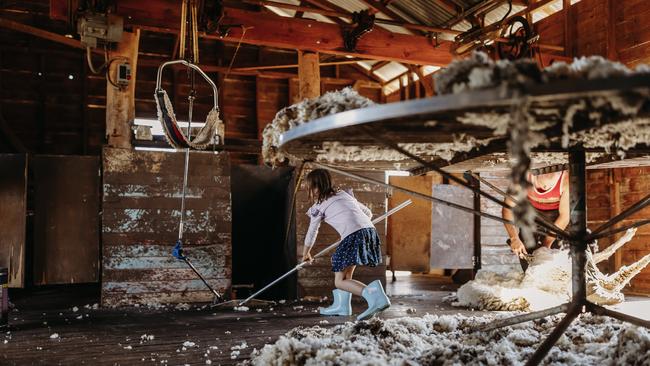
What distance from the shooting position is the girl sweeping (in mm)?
4281

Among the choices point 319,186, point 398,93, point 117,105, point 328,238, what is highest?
point 398,93

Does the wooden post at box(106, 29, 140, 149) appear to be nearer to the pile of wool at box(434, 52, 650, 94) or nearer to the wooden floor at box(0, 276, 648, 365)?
the wooden floor at box(0, 276, 648, 365)

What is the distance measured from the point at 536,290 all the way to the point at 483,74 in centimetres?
396

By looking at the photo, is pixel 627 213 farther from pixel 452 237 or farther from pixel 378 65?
pixel 378 65

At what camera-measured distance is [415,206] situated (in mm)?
9508

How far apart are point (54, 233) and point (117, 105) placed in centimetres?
155

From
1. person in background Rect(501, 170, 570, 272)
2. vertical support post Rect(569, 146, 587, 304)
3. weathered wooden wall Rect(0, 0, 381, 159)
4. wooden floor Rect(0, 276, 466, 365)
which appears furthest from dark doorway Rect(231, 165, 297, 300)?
weathered wooden wall Rect(0, 0, 381, 159)

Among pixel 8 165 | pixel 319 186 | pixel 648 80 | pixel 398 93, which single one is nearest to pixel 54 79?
pixel 8 165

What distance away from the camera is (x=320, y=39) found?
635 cm

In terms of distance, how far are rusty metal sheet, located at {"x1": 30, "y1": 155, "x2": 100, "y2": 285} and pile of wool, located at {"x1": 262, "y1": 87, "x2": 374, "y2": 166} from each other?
4321 mm

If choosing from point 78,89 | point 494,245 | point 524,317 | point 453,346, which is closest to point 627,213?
point 524,317

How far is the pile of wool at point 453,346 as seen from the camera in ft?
7.67

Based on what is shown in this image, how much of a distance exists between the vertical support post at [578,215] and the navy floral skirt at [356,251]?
6.56ft

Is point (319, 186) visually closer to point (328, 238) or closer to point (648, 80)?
point (328, 238)
